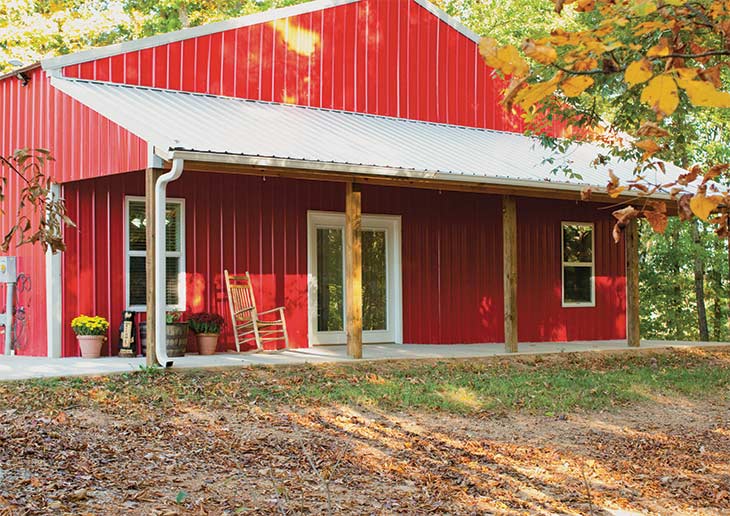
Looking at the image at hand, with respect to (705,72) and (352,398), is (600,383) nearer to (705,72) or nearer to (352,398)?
(352,398)

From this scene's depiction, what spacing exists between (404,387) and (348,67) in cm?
621

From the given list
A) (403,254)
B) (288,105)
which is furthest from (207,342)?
(288,105)

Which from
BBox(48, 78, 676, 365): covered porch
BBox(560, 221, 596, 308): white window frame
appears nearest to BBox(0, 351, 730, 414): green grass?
BBox(48, 78, 676, 365): covered porch

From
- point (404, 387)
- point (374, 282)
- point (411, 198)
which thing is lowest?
point (404, 387)

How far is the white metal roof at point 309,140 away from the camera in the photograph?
10.3 meters

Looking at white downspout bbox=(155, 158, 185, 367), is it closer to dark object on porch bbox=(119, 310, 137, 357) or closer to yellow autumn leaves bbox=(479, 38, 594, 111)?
dark object on porch bbox=(119, 310, 137, 357)

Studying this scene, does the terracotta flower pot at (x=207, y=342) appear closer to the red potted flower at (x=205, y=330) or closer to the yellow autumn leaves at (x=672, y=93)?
the red potted flower at (x=205, y=330)

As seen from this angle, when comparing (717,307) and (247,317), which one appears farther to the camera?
(717,307)

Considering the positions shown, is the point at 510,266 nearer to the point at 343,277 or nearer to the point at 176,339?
the point at 343,277

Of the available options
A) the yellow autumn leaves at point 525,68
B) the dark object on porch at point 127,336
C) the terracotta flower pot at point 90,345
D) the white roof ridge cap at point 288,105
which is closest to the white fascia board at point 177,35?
the white roof ridge cap at point 288,105

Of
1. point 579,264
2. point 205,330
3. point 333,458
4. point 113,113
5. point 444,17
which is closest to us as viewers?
point 333,458

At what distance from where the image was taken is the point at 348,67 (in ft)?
47.2

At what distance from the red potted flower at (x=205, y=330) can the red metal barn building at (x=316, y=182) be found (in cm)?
34

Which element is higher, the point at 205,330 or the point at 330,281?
the point at 330,281
